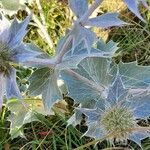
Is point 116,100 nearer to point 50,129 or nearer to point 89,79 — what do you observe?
point 89,79

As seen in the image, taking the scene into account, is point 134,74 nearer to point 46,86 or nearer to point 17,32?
point 46,86

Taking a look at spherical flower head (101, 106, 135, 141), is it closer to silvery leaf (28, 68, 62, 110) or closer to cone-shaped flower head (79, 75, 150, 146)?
cone-shaped flower head (79, 75, 150, 146)

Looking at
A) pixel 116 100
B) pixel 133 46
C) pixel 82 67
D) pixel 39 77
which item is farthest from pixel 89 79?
pixel 133 46

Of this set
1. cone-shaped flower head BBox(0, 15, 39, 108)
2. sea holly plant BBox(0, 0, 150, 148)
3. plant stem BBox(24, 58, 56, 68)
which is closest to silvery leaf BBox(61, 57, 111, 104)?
sea holly plant BBox(0, 0, 150, 148)

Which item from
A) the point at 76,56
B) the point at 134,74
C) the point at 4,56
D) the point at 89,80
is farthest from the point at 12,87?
the point at 134,74

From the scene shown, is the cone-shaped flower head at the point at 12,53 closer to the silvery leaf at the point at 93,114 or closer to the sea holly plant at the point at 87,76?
the sea holly plant at the point at 87,76
